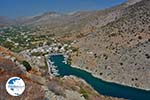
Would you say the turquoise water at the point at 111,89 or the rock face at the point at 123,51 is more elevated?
the rock face at the point at 123,51

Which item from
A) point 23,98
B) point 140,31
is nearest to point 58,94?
point 23,98

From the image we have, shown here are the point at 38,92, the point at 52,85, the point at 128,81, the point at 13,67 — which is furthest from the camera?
the point at 128,81

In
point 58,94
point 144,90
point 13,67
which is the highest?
point 13,67

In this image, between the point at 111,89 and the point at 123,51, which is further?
the point at 123,51

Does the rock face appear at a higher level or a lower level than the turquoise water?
higher

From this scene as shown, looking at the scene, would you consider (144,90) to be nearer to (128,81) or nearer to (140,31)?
(128,81)

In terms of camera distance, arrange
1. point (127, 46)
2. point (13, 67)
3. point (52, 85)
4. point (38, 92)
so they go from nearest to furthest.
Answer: point (38, 92)
point (13, 67)
point (52, 85)
point (127, 46)

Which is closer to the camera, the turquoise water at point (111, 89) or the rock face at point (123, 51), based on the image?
the turquoise water at point (111, 89)

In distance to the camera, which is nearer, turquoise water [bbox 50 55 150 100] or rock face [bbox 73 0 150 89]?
turquoise water [bbox 50 55 150 100]
